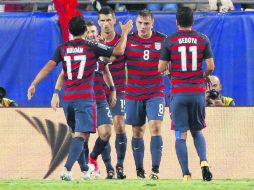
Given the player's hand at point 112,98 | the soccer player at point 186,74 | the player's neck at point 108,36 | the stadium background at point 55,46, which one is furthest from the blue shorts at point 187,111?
the stadium background at point 55,46

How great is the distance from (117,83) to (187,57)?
2490mm

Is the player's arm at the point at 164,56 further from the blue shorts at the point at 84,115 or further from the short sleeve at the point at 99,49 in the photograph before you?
the blue shorts at the point at 84,115

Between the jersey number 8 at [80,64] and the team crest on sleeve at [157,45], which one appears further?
the team crest on sleeve at [157,45]

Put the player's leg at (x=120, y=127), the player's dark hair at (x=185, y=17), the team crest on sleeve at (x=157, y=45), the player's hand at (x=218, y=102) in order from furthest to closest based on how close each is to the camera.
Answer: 1. the player's hand at (x=218, y=102)
2. the player's leg at (x=120, y=127)
3. the team crest on sleeve at (x=157, y=45)
4. the player's dark hair at (x=185, y=17)

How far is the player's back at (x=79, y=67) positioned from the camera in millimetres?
13945

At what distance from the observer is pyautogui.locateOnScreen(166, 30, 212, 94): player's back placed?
13.8 m

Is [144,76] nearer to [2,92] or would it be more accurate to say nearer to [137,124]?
[137,124]

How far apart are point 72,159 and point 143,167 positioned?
283cm

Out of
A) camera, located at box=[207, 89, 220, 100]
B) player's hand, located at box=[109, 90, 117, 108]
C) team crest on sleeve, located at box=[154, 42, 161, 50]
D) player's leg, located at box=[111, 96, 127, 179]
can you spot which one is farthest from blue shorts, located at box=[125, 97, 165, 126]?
camera, located at box=[207, 89, 220, 100]

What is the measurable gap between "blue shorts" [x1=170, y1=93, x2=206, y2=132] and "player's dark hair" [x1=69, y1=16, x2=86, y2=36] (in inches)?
54.9

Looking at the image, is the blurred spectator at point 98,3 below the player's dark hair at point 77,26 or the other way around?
the other way around

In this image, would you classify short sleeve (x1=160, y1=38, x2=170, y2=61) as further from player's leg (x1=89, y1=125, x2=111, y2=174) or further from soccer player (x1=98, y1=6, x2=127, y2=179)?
soccer player (x1=98, y1=6, x2=127, y2=179)

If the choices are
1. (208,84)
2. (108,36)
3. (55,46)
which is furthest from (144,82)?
(55,46)

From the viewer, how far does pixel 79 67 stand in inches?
550
